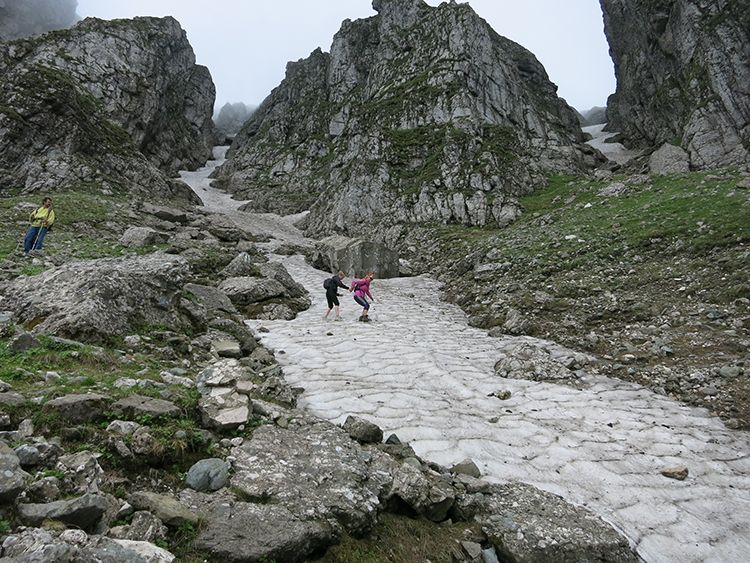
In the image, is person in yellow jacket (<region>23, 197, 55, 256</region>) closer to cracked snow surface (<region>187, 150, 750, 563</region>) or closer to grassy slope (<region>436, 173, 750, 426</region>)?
cracked snow surface (<region>187, 150, 750, 563</region>)

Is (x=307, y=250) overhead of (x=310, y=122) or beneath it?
beneath

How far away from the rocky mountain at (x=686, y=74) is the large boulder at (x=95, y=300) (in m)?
64.3

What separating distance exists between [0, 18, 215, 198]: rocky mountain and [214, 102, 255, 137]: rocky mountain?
5392cm

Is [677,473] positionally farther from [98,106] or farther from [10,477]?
[98,106]

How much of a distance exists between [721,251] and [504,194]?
970 inches

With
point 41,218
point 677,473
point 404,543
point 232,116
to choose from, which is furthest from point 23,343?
point 232,116

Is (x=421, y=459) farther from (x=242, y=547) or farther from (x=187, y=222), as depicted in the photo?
(x=187, y=222)

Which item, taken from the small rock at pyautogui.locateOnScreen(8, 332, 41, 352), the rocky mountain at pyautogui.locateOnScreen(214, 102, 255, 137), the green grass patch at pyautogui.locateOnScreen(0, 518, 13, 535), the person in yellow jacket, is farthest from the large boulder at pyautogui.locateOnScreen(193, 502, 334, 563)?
the rocky mountain at pyautogui.locateOnScreen(214, 102, 255, 137)

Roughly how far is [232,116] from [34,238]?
165m

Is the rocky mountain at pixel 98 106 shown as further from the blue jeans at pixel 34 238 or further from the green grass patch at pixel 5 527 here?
the green grass patch at pixel 5 527

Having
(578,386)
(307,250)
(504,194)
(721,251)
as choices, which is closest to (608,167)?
(504,194)

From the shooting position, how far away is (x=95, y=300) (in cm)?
920

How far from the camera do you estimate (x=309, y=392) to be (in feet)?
30.9

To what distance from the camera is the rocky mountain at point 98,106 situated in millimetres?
39688
